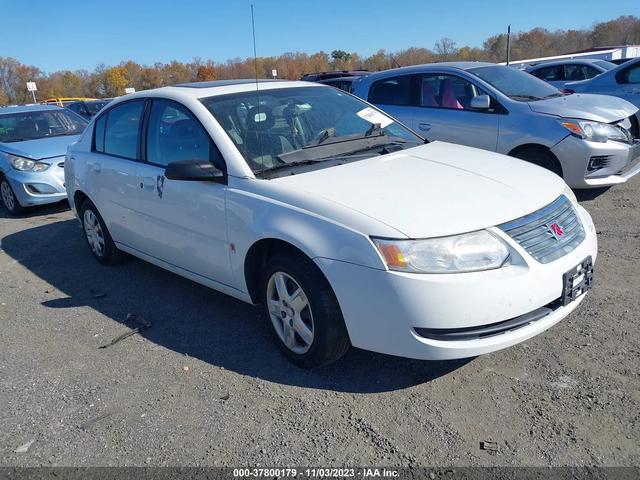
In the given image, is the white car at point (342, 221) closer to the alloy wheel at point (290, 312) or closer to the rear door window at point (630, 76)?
the alloy wheel at point (290, 312)

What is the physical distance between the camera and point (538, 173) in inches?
138

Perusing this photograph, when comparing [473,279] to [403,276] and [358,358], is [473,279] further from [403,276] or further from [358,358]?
[358,358]

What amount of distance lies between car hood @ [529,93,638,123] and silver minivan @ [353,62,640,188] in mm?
10

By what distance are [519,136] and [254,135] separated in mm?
3763

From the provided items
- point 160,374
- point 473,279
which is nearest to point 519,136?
point 473,279

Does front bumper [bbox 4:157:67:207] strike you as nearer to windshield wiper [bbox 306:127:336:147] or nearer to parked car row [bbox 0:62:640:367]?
parked car row [bbox 0:62:640:367]

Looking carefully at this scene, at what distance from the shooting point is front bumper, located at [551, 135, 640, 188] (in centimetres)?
576

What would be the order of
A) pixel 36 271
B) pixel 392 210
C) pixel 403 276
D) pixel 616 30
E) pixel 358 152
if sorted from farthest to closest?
pixel 616 30, pixel 36 271, pixel 358 152, pixel 392 210, pixel 403 276

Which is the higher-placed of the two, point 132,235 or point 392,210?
point 392,210

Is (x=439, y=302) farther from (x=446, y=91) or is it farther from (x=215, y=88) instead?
(x=446, y=91)

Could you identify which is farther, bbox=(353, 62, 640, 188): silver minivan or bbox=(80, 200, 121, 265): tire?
bbox=(353, 62, 640, 188): silver minivan

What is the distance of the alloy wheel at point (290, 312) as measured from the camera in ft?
10.2

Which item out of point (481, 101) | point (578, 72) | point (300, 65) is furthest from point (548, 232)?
point (300, 65)

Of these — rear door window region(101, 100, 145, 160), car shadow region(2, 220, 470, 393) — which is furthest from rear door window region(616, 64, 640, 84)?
rear door window region(101, 100, 145, 160)
